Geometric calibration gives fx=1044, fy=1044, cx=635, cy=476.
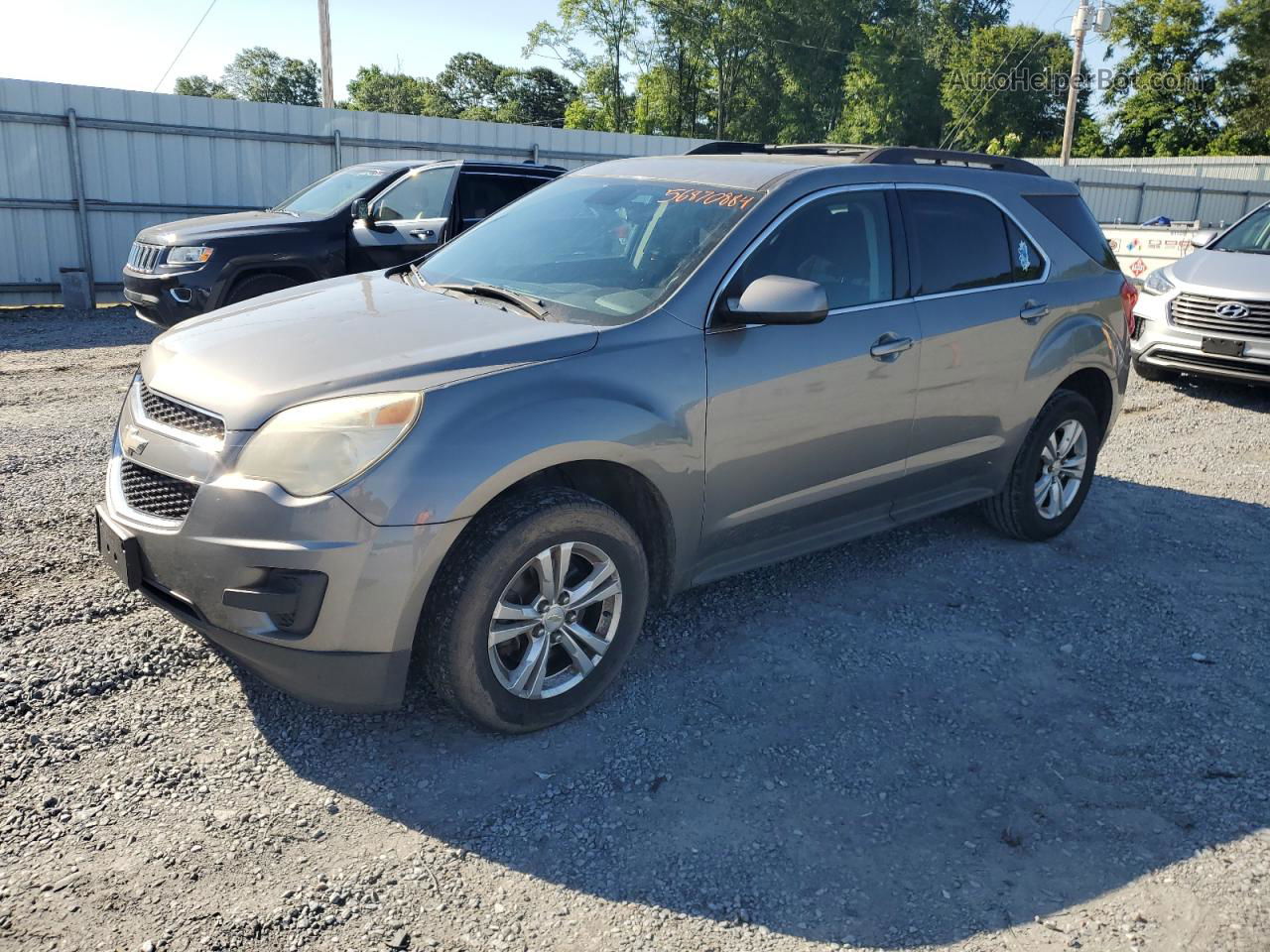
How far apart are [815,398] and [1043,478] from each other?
1.98 m

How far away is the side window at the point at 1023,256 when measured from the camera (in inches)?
194

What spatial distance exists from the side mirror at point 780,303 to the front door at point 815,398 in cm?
12

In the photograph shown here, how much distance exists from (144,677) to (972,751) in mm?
2828

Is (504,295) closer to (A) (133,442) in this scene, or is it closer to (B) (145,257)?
(A) (133,442)

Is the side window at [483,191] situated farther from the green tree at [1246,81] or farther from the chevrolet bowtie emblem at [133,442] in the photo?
the green tree at [1246,81]

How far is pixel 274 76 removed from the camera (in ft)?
321

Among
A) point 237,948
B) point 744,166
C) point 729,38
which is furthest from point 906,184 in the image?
point 729,38

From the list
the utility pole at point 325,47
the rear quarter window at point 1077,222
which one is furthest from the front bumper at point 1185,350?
the utility pole at point 325,47

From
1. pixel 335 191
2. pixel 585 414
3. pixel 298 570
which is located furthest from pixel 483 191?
pixel 298 570

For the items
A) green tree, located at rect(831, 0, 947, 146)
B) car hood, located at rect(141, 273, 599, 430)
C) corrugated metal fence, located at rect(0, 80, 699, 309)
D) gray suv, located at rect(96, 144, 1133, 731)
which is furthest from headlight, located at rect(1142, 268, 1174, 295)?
green tree, located at rect(831, 0, 947, 146)

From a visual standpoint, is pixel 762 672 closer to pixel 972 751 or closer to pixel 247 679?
pixel 972 751

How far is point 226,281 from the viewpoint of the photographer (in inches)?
356

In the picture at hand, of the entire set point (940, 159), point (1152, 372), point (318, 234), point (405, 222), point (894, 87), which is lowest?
point (1152, 372)

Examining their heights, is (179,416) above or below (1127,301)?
below
